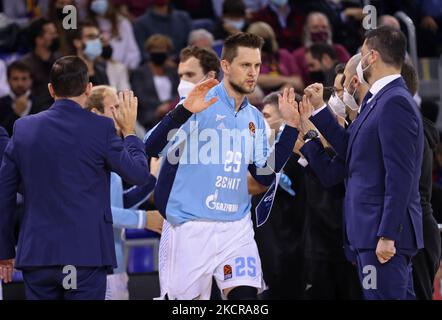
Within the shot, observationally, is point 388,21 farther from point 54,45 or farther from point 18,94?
point 18,94

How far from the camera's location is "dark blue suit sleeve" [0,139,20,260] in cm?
628

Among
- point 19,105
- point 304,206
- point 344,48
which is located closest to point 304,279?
point 304,206

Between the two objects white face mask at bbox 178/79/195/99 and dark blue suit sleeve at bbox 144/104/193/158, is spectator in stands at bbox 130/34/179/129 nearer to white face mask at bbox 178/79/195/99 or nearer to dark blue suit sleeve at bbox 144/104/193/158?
white face mask at bbox 178/79/195/99

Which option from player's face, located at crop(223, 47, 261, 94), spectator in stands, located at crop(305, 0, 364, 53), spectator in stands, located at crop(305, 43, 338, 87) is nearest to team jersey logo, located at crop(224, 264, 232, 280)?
player's face, located at crop(223, 47, 261, 94)

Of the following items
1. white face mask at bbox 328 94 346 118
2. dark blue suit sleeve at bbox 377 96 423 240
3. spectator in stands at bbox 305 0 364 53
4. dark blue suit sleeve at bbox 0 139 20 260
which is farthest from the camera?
spectator in stands at bbox 305 0 364 53

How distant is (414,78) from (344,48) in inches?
190

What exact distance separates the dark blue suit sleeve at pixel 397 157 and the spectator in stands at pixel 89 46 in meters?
4.61

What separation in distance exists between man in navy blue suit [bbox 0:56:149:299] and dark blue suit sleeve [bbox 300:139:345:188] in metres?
1.22

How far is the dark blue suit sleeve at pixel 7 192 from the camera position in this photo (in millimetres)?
6281

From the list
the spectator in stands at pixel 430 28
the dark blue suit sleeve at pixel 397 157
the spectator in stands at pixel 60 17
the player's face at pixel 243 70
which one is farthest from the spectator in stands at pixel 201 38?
the dark blue suit sleeve at pixel 397 157

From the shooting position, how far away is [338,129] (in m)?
6.76

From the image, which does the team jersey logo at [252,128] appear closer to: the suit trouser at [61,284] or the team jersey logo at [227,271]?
the team jersey logo at [227,271]

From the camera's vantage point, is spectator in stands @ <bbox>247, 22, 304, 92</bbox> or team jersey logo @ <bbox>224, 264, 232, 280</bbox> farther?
spectator in stands @ <bbox>247, 22, 304, 92</bbox>

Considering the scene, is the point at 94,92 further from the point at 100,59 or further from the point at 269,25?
the point at 269,25
